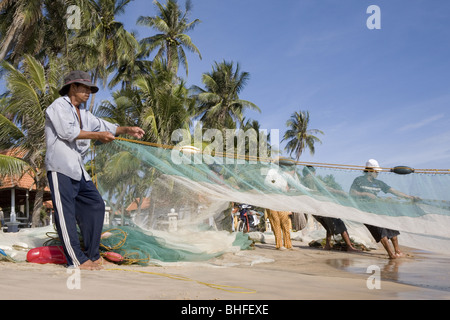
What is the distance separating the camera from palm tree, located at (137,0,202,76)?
2542 cm

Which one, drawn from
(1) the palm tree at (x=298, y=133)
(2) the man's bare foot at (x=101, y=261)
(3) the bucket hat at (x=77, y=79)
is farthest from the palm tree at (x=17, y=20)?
(1) the palm tree at (x=298, y=133)

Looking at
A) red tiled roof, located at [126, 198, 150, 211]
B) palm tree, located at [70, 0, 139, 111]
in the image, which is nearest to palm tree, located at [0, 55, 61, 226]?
palm tree, located at [70, 0, 139, 111]

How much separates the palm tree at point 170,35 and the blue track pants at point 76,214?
22502 millimetres

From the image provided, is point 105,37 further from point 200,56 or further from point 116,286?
point 116,286

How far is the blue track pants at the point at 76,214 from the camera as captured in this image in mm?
3445

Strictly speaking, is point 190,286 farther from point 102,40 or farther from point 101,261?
point 102,40

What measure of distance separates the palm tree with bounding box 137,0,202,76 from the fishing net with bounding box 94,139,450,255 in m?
21.1

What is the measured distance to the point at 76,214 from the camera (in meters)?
3.79

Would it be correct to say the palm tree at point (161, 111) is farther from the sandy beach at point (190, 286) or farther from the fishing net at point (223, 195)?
the sandy beach at point (190, 286)

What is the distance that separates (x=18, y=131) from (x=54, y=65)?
11.3ft

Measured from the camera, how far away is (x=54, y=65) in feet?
48.0

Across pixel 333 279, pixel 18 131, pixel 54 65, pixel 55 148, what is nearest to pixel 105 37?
pixel 54 65

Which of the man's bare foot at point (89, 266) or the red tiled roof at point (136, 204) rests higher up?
the red tiled roof at point (136, 204)

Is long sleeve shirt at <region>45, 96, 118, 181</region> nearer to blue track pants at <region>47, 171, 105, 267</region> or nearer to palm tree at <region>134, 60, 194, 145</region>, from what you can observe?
blue track pants at <region>47, 171, 105, 267</region>
